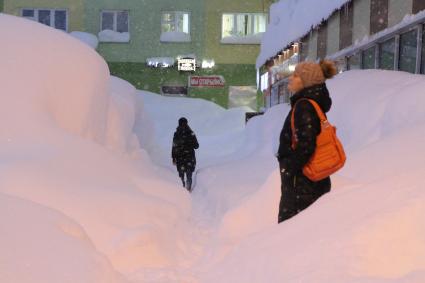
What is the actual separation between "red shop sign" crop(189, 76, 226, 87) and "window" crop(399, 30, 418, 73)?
823 inches

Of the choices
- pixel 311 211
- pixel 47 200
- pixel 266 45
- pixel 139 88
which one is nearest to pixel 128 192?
pixel 47 200

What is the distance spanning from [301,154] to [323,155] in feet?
0.56

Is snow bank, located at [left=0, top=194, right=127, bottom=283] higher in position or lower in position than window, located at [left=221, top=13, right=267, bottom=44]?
lower

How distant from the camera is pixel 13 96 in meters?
7.20

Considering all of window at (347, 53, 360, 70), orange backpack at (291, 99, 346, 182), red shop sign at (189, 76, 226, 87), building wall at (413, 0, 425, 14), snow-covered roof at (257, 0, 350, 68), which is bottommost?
orange backpack at (291, 99, 346, 182)

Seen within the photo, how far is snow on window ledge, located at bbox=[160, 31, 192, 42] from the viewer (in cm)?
3066

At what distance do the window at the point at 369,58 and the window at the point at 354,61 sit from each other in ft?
1.42

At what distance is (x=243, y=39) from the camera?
1214 inches

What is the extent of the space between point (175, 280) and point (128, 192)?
8.69ft

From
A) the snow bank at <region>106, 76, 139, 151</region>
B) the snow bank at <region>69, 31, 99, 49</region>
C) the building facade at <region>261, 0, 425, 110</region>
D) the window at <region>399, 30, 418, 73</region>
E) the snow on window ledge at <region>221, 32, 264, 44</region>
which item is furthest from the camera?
the snow on window ledge at <region>221, 32, 264, 44</region>

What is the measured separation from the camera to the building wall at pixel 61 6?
100 feet

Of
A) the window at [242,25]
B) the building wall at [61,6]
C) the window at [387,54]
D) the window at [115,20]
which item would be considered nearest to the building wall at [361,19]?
the window at [387,54]

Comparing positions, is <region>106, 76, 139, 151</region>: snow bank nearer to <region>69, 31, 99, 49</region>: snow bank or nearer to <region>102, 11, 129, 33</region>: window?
<region>69, 31, 99, 49</region>: snow bank

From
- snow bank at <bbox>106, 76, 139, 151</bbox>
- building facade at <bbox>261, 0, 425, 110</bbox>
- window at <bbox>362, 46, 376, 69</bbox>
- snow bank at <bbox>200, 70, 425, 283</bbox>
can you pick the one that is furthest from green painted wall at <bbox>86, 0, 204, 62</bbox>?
snow bank at <bbox>200, 70, 425, 283</bbox>
